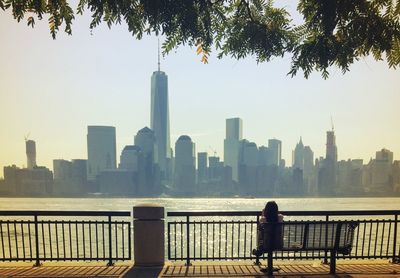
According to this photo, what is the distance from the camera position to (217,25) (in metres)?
5.12

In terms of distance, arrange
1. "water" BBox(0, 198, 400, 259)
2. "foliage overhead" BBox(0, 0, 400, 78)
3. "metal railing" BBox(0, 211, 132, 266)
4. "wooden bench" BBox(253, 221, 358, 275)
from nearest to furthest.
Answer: "foliage overhead" BBox(0, 0, 400, 78)
"wooden bench" BBox(253, 221, 358, 275)
"metal railing" BBox(0, 211, 132, 266)
"water" BBox(0, 198, 400, 259)

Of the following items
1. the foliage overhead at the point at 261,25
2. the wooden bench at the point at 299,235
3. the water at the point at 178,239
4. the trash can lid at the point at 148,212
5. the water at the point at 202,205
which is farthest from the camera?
the water at the point at 202,205

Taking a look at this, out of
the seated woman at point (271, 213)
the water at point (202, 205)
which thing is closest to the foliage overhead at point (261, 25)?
the seated woman at point (271, 213)

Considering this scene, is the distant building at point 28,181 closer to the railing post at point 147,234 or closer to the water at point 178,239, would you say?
the water at point 178,239

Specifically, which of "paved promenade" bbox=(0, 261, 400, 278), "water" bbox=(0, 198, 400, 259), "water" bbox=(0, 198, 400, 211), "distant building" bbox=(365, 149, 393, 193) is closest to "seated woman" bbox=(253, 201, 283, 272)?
"water" bbox=(0, 198, 400, 259)

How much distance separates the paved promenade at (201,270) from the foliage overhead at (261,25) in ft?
13.8

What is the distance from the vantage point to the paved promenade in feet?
21.0

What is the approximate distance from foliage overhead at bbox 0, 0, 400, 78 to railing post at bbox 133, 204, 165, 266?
3.52m

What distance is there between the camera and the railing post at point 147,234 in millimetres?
6766

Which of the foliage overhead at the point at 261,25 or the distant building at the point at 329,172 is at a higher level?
the foliage overhead at the point at 261,25

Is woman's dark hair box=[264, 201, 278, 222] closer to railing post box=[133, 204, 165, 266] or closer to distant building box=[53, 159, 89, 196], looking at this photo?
railing post box=[133, 204, 165, 266]

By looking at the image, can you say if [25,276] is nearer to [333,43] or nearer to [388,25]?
[333,43]

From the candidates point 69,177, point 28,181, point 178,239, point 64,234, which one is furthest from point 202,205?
point 64,234

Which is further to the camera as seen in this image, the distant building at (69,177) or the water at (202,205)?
the distant building at (69,177)
